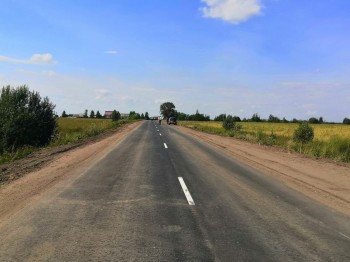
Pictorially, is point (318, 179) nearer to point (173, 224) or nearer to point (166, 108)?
point (173, 224)

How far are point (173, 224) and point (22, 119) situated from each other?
27221 mm

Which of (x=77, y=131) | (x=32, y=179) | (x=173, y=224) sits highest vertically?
(x=173, y=224)

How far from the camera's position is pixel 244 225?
6.60m

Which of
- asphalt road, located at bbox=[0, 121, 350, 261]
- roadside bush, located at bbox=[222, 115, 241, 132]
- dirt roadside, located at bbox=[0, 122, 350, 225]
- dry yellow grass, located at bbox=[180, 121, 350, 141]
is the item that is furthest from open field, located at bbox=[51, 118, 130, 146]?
asphalt road, located at bbox=[0, 121, 350, 261]

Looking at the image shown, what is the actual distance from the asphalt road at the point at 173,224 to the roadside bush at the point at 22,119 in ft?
70.7

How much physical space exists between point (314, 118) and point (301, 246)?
137 m

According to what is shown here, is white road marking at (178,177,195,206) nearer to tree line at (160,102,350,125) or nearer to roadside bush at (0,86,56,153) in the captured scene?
roadside bush at (0,86,56,153)

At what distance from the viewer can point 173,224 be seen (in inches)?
257

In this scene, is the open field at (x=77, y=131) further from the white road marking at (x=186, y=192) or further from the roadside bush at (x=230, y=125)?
the white road marking at (x=186, y=192)

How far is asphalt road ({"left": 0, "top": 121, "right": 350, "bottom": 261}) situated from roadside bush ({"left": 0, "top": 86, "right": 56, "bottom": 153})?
70.7 feet

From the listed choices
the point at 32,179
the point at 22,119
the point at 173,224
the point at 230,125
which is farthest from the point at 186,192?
the point at 230,125

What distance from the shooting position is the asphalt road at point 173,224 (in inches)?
204

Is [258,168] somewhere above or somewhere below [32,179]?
above

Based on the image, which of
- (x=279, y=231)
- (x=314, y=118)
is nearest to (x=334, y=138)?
(x=279, y=231)
